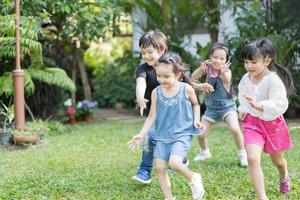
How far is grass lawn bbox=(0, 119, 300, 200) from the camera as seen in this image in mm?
4668

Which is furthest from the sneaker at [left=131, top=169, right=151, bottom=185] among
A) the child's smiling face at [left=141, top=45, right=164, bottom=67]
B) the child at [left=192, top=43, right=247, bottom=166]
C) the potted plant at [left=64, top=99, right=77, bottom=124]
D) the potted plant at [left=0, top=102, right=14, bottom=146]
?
the potted plant at [left=64, top=99, right=77, bottom=124]

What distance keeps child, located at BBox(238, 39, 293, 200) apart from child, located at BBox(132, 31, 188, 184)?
2.75ft

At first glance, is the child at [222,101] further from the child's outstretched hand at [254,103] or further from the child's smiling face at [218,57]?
the child's outstretched hand at [254,103]

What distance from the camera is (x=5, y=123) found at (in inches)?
308

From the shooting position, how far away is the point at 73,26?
9477 millimetres

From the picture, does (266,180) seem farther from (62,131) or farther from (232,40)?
(232,40)

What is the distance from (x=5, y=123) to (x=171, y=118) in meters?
4.27

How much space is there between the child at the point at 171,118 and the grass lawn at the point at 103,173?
45 cm

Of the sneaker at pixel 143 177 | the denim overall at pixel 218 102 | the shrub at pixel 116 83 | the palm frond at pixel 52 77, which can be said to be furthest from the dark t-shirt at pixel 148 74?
the shrub at pixel 116 83

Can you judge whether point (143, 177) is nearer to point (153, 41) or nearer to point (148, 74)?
point (148, 74)

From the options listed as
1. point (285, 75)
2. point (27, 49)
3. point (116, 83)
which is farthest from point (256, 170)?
point (116, 83)

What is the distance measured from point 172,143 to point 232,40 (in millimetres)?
6655

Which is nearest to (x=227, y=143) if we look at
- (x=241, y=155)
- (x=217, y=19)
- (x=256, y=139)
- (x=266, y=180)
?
(x=241, y=155)

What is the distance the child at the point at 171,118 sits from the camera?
13.6 feet
